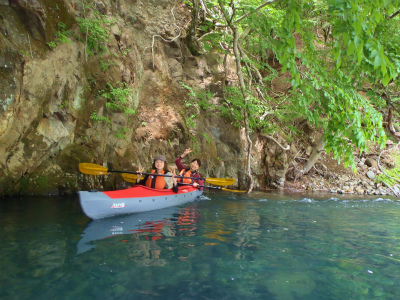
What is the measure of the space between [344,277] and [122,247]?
2348mm

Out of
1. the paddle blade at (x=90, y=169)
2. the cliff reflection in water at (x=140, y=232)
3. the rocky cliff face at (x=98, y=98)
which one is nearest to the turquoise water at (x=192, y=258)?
the cliff reflection in water at (x=140, y=232)

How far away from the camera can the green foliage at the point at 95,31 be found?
6.93 meters

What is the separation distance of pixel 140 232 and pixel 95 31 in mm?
6047

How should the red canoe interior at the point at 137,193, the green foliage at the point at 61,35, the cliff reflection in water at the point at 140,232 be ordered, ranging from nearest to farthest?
the cliff reflection in water at the point at 140,232 < the red canoe interior at the point at 137,193 < the green foliage at the point at 61,35

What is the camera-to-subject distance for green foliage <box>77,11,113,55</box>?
693cm

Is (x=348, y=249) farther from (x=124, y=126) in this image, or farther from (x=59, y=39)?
(x=59, y=39)

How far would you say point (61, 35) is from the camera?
6402mm

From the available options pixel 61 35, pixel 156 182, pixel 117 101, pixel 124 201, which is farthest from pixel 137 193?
pixel 61 35

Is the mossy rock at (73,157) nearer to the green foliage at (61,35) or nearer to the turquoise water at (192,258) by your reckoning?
the turquoise water at (192,258)

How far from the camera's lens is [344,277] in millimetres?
2393

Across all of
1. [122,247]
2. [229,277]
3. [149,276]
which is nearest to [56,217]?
[122,247]

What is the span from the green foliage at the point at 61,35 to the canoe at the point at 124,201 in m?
4.23

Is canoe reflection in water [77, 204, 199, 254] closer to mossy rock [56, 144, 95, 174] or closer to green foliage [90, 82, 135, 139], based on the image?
mossy rock [56, 144, 95, 174]

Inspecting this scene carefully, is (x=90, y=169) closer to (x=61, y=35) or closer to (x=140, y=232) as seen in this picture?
(x=140, y=232)
